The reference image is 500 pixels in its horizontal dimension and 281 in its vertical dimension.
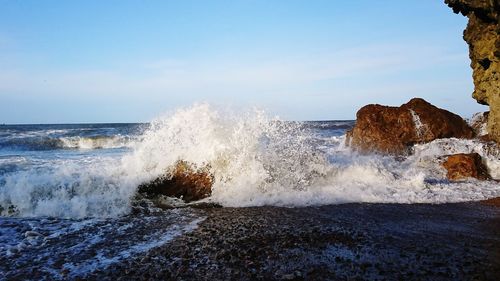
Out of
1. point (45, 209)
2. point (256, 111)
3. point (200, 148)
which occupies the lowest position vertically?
point (45, 209)

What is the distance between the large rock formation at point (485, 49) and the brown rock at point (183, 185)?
7.53m

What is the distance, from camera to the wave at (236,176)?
6176mm

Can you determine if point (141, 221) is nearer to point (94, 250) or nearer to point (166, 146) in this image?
point (94, 250)

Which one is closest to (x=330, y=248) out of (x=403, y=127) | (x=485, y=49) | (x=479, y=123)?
(x=485, y=49)

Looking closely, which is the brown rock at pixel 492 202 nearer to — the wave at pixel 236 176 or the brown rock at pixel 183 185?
the wave at pixel 236 176

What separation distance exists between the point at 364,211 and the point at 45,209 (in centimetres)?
453

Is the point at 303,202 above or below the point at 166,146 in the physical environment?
below

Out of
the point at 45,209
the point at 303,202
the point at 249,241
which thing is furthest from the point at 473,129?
the point at 45,209

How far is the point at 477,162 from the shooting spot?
8.45m

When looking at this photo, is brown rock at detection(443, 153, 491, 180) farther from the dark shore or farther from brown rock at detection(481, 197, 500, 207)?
the dark shore

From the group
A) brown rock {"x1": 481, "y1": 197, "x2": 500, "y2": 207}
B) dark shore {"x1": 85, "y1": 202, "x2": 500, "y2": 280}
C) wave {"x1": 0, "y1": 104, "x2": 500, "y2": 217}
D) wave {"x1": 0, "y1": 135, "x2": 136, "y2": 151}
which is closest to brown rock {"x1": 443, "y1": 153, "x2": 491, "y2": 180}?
wave {"x1": 0, "y1": 104, "x2": 500, "y2": 217}

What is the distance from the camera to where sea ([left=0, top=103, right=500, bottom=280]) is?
421 cm

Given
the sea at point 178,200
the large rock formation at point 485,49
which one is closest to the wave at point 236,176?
the sea at point 178,200

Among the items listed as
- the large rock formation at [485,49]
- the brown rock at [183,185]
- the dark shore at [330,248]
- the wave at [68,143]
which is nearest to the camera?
the dark shore at [330,248]
